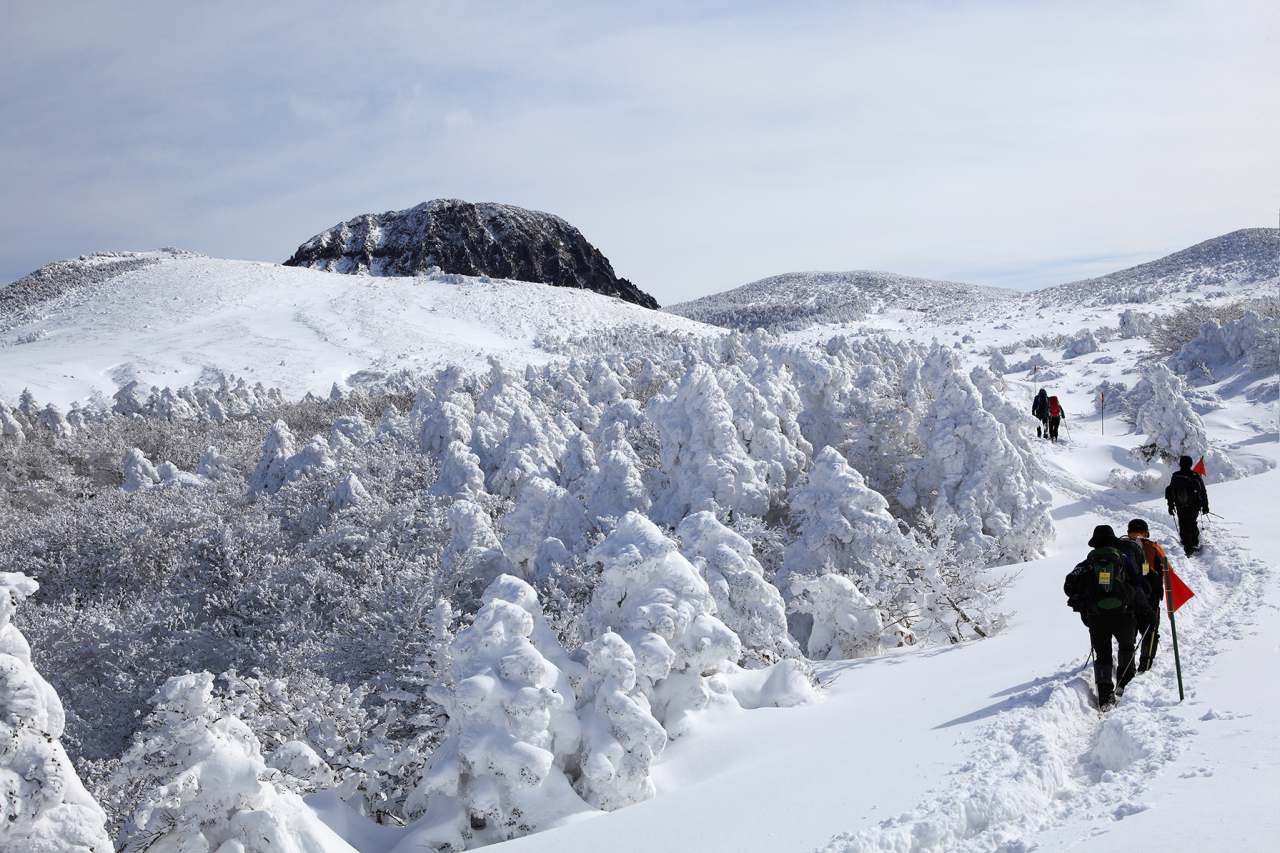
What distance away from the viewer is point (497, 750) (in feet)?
19.1

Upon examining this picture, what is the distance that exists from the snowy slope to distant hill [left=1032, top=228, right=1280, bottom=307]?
128 ft

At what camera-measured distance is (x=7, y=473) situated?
29344 mm

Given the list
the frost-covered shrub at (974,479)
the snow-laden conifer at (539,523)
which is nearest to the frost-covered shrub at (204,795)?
the snow-laden conifer at (539,523)

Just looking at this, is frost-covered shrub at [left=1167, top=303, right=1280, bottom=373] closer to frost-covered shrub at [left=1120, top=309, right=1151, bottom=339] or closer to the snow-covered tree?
frost-covered shrub at [left=1120, top=309, right=1151, bottom=339]

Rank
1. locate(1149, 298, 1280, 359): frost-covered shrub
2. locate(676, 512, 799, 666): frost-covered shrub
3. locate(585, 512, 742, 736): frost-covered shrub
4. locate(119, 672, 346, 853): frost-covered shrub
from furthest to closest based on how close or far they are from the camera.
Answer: locate(1149, 298, 1280, 359): frost-covered shrub < locate(676, 512, 799, 666): frost-covered shrub < locate(585, 512, 742, 736): frost-covered shrub < locate(119, 672, 346, 853): frost-covered shrub

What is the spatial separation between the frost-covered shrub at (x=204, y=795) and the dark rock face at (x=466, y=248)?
4231 inches

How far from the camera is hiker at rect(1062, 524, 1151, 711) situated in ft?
19.5

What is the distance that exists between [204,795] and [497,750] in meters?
1.95

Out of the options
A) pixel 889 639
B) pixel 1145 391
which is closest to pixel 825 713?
pixel 889 639

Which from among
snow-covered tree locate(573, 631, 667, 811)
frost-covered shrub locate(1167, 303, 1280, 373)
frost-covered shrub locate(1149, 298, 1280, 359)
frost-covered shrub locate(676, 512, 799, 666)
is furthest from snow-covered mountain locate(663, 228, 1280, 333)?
snow-covered tree locate(573, 631, 667, 811)

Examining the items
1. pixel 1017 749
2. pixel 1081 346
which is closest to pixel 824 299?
pixel 1081 346

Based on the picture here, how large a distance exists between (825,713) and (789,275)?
158791mm

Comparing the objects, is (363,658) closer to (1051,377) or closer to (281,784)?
(281,784)

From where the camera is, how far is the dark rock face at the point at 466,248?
4380 inches
